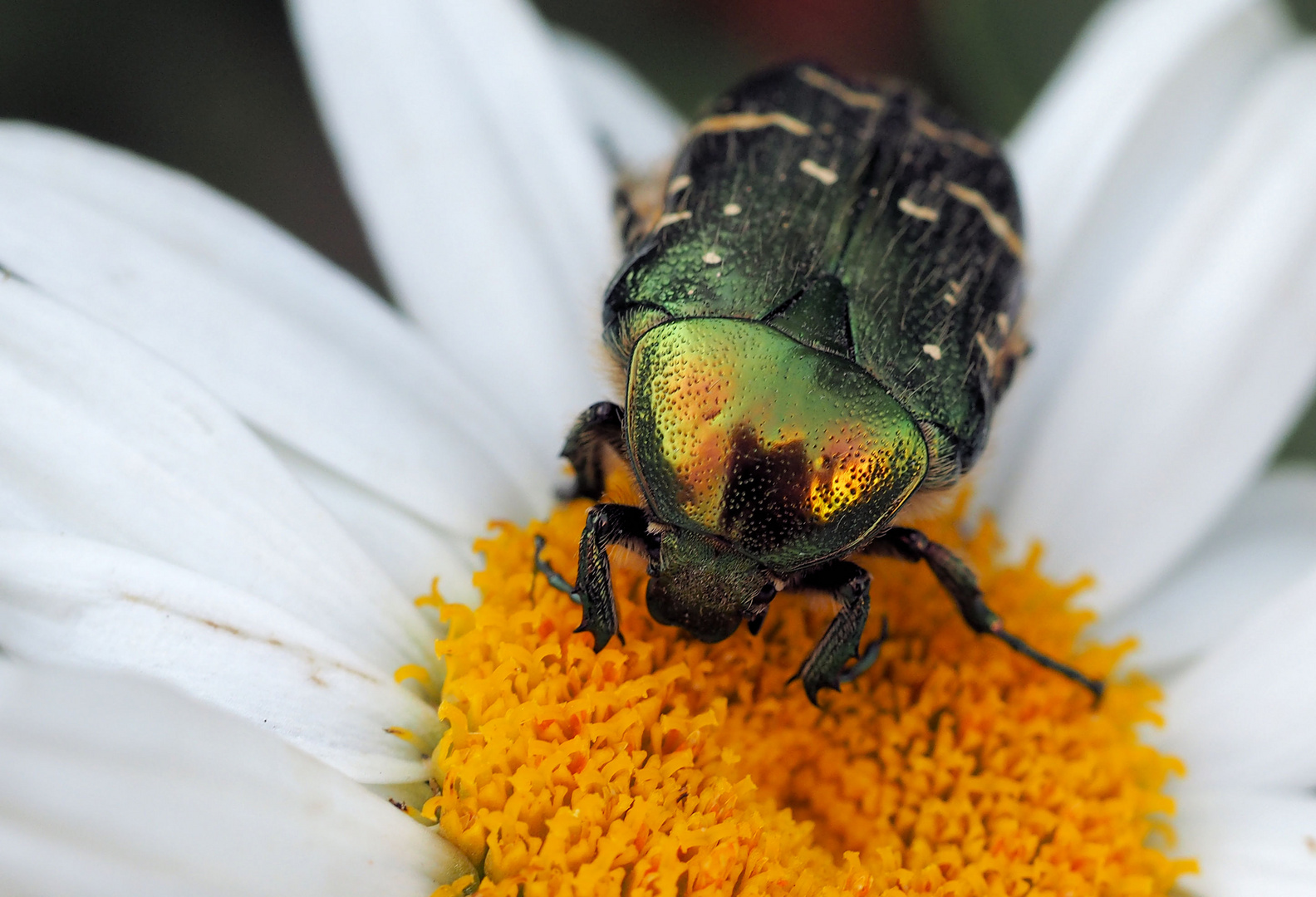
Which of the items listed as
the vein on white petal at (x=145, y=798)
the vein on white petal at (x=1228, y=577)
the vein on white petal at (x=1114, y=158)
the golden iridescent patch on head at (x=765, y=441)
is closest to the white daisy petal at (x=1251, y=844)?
the vein on white petal at (x=1228, y=577)

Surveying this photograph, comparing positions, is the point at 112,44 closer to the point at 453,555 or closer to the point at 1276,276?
the point at 453,555

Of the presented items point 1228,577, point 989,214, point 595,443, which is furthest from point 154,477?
point 1228,577

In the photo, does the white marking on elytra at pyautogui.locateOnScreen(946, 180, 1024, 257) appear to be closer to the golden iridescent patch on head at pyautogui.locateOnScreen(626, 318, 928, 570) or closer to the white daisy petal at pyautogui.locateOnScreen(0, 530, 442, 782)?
the golden iridescent patch on head at pyautogui.locateOnScreen(626, 318, 928, 570)

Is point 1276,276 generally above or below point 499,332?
above

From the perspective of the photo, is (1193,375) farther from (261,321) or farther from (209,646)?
(209,646)

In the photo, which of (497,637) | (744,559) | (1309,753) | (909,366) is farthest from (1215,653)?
(497,637)

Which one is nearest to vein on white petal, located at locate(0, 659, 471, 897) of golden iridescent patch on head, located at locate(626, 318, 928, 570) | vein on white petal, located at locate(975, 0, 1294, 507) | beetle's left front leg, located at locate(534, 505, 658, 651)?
beetle's left front leg, located at locate(534, 505, 658, 651)

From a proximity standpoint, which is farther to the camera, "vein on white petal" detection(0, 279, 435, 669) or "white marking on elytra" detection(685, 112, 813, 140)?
"white marking on elytra" detection(685, 112, 813, 140)

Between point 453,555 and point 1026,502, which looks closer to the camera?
point 453,555
